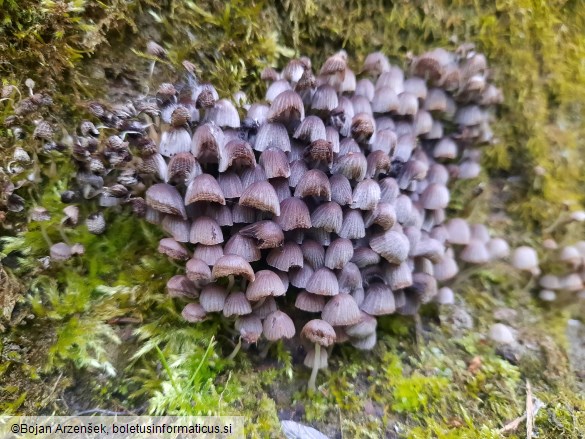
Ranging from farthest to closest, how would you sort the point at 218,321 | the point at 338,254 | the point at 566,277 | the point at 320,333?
the point at 566,277, the point at 218,321, the point at 338,254, the point at 320,333

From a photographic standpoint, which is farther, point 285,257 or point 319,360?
point 319,360

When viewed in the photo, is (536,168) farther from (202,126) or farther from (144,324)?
(144,324)

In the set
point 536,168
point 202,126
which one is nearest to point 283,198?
point 202,126

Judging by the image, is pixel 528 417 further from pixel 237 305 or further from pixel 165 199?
pixel 165 199

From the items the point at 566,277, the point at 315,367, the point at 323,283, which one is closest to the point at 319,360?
the point at 315,367

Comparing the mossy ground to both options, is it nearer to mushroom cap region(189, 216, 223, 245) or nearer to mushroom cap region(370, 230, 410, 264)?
mushroom cap region(189, 216, 223, 245)

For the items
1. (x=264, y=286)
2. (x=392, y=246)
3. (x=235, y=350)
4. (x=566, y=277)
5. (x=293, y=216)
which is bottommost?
(x=235, y=350)

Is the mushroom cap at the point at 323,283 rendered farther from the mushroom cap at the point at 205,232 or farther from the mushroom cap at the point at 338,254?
the mushroom cap at the point at 205,232
